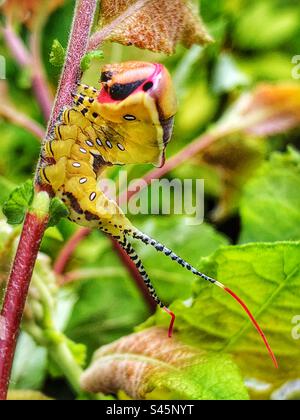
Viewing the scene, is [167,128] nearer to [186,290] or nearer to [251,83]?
[186,290]

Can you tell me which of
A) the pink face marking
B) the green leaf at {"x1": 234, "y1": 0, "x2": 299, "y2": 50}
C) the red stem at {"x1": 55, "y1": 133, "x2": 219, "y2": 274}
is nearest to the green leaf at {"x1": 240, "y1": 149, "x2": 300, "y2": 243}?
the red stem at {"x1": 55, "y1": 133, "x2": 219, "y2": 274}

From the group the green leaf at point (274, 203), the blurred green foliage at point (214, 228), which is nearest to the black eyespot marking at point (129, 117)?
the blurred green foliage at point (214, 228)

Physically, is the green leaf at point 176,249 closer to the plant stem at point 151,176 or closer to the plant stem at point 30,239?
the plant stem at point 151,176

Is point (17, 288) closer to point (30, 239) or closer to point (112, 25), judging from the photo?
point (30, 239)

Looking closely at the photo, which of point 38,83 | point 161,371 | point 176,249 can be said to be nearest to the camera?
point 161,371

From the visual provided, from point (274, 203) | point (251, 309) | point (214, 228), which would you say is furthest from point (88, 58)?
point (214, 228)

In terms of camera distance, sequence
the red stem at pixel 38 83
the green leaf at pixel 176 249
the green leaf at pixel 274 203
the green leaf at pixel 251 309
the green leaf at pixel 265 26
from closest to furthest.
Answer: the green leaf at pixel 251 309 → the green leaf at pixel 274 203 → the green leaf at pixel 176 249 → the red stem at pixel 38 83 → the green leaf at pixel 265 26
